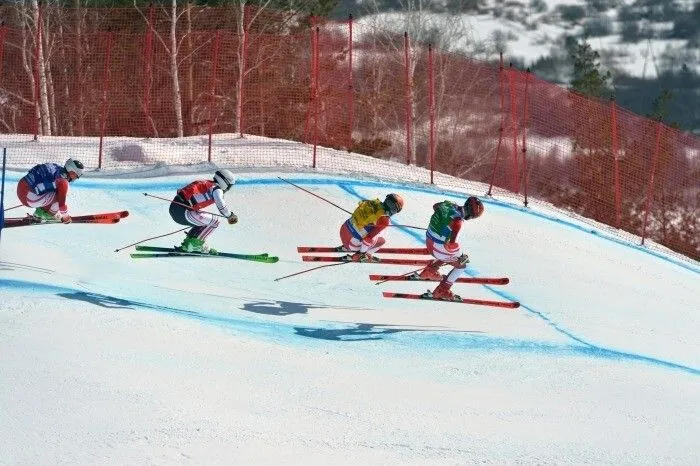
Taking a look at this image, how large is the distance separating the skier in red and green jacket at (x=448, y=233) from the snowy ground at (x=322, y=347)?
819 millimetres

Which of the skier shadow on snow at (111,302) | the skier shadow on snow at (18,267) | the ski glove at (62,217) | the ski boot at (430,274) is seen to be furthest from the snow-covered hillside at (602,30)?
the skier shadow on snow at (111,302)

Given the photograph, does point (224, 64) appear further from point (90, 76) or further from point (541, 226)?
point (541, 226)

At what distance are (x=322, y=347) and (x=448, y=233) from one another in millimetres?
2104

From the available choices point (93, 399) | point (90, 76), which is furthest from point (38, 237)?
point (90, 76)

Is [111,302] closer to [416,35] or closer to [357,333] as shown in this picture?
[357,333]

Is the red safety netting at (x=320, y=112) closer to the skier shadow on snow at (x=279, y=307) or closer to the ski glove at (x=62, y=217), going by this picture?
the ski glove at (x=62, y=217)

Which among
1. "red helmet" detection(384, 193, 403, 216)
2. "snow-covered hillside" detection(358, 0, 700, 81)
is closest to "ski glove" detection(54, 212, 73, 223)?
"red helmet" detection(384, 193, 403, 216)

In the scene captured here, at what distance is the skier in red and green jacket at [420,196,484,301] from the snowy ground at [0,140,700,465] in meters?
0.82

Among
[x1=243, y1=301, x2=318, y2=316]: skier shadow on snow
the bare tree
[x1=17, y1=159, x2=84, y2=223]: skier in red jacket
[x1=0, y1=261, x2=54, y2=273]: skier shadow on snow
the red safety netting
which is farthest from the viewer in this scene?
the bare tree

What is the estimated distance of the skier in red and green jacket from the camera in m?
14.1

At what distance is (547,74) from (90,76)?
52.7 meters

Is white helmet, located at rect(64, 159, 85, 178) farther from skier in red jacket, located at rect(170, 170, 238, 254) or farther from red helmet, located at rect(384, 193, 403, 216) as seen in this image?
red helmet, located at rect(384, 193, 403, 216)

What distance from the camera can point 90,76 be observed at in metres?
28.0

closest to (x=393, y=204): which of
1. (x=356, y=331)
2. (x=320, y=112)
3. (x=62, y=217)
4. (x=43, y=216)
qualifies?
(x=356, y=331)
